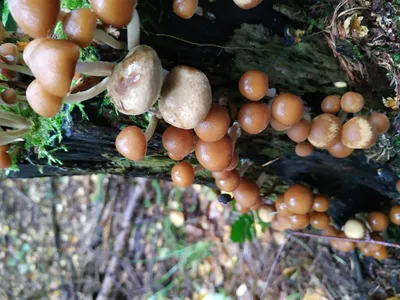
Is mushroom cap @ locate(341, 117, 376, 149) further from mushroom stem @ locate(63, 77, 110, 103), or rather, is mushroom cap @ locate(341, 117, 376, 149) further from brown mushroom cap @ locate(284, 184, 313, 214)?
mushroom stem @ locate(63, 77, 110, 103)

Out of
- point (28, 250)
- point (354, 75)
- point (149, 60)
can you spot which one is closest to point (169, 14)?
point (149, 60)

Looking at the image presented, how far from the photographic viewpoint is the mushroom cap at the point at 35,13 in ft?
3.87

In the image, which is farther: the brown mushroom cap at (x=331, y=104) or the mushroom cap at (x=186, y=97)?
the brown mushroom cap at (x=331, y=104)

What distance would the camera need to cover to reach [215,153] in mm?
1668

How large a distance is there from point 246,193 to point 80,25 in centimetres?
139

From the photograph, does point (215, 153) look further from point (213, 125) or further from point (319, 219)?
point (319, 219)

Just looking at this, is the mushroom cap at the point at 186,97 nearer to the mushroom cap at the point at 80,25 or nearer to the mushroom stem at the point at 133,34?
the mushroom stem at the point at 133,34

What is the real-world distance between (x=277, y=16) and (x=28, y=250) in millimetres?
4506

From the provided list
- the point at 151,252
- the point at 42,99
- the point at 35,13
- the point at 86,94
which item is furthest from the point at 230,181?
the point at 151,252

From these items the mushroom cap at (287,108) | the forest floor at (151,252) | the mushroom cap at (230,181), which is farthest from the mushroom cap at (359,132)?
the forest floor at (151,252)

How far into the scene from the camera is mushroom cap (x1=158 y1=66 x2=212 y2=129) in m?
1.46

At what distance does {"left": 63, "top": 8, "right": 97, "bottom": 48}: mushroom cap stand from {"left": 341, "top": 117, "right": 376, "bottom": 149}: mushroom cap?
4.01 feet

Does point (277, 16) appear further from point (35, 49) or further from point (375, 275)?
point (375, 275)

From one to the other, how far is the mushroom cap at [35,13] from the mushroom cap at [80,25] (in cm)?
5
